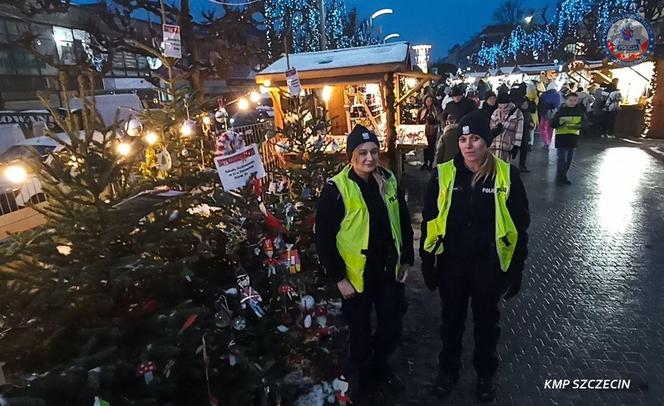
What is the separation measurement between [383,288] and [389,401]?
37.1 inches

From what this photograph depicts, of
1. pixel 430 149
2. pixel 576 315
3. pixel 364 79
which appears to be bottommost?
pixel 576 315

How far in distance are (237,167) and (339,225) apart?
112cm

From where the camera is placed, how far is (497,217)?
9.82 feet

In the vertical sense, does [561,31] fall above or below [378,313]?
above

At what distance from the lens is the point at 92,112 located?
2.74 metres

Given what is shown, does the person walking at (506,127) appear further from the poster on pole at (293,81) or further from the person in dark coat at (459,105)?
the poster on pole at (293,81)

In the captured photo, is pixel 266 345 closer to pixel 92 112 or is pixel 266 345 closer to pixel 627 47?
pixel 92 112

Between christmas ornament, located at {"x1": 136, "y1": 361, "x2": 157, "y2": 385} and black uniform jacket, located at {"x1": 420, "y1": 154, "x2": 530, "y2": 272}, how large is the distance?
2.08 m

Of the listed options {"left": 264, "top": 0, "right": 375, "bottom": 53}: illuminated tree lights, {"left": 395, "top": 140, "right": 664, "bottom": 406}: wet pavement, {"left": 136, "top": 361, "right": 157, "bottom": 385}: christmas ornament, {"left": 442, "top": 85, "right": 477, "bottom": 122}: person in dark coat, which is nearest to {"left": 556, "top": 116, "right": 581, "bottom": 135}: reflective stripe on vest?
{"left": 395, "top": 140, "right": 664, "bottom": 406}: wet pavement

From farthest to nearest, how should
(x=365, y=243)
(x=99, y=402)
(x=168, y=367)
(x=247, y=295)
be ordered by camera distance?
(x=247, y=295), (x=365, y=243), (x=168, y=367), (x=99, y=402)

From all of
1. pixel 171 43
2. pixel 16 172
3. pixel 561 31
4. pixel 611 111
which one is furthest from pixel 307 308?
pixel 561 31

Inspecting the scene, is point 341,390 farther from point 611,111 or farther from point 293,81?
point 611,111

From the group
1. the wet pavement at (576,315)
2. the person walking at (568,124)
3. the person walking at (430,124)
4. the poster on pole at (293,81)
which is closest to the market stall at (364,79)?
the person walking at (430,124)

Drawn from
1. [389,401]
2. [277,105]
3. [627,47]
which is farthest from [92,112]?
[627,47]
